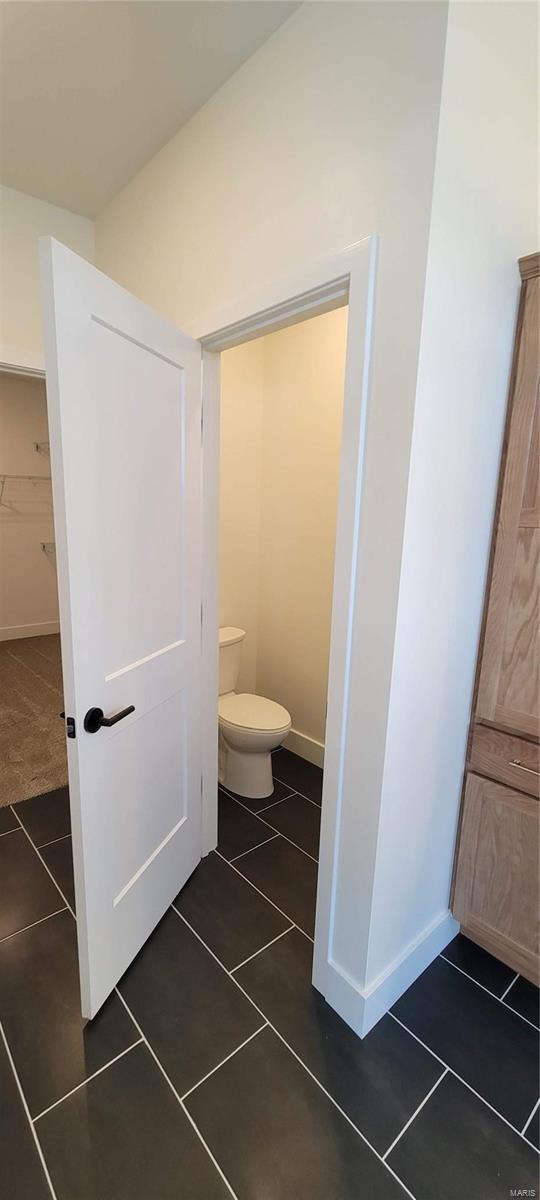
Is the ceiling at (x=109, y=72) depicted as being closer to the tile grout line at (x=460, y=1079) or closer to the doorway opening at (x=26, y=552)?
the doorway opening at (x=26, y=552)

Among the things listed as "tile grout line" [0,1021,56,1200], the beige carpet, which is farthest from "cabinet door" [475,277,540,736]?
the beige carpet

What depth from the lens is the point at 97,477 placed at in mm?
1141

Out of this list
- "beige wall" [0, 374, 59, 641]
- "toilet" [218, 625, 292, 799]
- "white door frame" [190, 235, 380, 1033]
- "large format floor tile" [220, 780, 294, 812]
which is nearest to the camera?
"white door frame" [190, 235, 380, 1033]

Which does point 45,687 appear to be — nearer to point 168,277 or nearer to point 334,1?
point 168,277

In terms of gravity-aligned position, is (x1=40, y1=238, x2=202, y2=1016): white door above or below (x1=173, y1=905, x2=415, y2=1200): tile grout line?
above

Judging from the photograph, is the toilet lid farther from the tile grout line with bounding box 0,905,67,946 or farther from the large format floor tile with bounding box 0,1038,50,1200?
the large format floor tile with bounding box 0,1038,50,1200

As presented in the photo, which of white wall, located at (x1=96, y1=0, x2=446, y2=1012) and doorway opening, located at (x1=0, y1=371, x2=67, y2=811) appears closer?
white wall, located at (x1=96, y1=0, x2=446, y2=1012)

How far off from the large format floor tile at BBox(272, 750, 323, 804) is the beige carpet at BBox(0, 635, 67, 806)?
43.5 inches

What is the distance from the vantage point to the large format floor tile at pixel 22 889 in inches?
65.6

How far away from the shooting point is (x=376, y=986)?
1324 mm

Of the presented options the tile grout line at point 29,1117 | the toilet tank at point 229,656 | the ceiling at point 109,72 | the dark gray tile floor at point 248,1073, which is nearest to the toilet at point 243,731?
the toilet tank at point 229,656

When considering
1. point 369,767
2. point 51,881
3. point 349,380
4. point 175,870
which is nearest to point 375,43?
point 349,380

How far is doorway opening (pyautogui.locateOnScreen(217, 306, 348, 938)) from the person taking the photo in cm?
222

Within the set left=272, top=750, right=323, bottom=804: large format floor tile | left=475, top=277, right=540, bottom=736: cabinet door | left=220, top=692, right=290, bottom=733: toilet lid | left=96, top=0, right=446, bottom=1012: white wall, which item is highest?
left=96, top=0, right=446, bottom=1012: white wall
